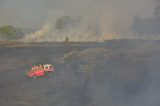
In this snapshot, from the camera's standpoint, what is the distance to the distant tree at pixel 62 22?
2729 inches

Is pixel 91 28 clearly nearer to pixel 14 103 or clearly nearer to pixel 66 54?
pixel 66 54

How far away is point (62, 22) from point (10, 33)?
1085 cm

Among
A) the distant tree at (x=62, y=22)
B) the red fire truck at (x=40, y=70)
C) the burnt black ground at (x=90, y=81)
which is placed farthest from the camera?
the distant tree at (x=62, y=22)

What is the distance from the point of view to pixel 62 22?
72125mm

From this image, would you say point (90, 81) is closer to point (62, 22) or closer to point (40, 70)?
point (40, 70)

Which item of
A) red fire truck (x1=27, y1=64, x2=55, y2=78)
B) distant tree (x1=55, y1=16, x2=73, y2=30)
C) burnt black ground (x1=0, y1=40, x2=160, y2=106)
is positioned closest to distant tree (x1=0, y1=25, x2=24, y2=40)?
distant tree (x1=55, y1=16, x2=73, y2=30)

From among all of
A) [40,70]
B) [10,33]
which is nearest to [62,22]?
[10,33]

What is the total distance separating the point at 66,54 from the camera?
43250mm

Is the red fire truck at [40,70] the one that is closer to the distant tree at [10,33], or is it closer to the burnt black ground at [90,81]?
the burnt black ground at [90,81]

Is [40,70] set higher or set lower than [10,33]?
lower

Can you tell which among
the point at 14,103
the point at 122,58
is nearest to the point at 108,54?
the point at 122,58

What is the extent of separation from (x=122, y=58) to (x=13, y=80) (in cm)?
1204

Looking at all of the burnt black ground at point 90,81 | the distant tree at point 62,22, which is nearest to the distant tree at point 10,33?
the distant tree at point 62,22

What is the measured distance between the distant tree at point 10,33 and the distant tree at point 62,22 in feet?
26.2
